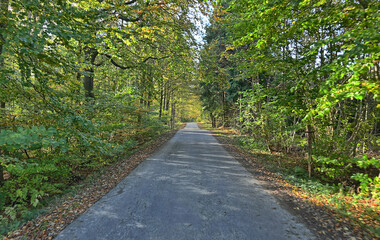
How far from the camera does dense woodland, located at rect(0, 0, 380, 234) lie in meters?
3.06

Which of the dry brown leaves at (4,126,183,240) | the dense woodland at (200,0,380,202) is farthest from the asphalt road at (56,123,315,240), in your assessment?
the dense woodland at (200,0,380,202)

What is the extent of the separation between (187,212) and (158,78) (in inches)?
233

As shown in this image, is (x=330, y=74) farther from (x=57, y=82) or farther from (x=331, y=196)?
(x=57, y=82)

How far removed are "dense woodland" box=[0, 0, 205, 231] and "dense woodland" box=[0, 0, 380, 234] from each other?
0.03m

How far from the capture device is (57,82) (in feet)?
13.3

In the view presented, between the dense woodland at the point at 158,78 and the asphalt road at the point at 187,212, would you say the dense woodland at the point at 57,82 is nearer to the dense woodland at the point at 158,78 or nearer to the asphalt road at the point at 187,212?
the dense woodland at the point at 158,78

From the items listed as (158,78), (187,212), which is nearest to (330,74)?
(187,212)

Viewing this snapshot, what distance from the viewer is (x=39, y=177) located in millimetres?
4426

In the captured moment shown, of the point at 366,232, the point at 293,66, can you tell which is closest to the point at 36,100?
the point at 293,66

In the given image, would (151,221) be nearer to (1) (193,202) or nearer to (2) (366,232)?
(1) (193,202)

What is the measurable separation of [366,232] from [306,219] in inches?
32.3

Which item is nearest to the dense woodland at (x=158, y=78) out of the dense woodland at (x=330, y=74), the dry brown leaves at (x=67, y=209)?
the dense woodland at (x=330, y=74)

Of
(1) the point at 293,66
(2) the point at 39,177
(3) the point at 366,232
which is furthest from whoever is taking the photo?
(1) the point at 293,66

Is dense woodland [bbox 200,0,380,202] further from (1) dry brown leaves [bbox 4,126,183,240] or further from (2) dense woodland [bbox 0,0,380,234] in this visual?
(1) dry brown leaves [bbox 4,126,183,240]
